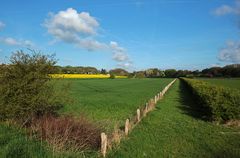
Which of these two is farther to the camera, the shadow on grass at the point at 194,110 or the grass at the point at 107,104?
the shadow on grass at the point at 194,110

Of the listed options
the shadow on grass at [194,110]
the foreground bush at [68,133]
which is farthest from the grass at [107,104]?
the shadow on grass at [194,110]

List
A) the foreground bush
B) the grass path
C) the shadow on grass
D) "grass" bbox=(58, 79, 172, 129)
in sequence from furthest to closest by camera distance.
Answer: the shadow on grass → "grass" bbox=(58, 79, 172, 129) → the grass path → the foreground bush

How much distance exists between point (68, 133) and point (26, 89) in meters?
3.92

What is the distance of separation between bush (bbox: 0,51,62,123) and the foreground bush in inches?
40.7

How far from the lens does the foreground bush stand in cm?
978

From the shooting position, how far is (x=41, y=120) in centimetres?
1279

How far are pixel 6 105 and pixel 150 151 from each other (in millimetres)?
6236

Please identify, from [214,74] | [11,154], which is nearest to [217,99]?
[11,154]

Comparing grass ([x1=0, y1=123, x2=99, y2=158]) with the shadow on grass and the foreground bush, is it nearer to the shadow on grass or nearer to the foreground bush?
the foreground bush

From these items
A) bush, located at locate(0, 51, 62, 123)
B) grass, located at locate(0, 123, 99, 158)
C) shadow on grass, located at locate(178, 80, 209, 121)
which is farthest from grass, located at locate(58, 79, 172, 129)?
grass, located at locate(0, 123, 99, 158)

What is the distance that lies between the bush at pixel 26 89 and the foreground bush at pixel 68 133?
1034 millimetres

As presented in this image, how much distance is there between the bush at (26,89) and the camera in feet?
43.8

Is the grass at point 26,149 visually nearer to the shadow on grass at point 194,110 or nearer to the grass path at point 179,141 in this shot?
the grass path at point 179,141

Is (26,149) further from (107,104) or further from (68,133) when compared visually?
(107,104)
